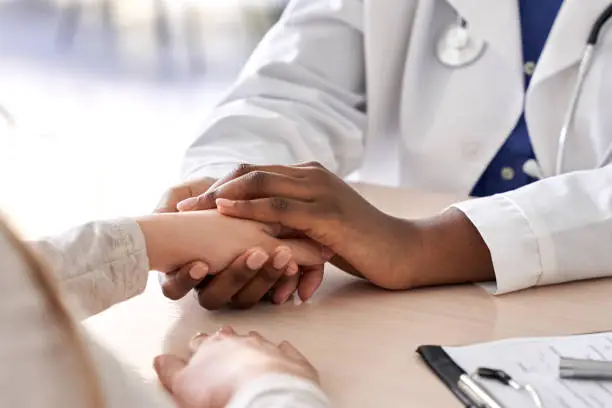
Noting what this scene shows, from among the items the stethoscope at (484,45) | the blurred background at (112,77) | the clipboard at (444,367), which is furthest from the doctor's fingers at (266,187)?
the blurred background at (112,77)

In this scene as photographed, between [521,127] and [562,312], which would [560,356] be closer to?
[562,312]

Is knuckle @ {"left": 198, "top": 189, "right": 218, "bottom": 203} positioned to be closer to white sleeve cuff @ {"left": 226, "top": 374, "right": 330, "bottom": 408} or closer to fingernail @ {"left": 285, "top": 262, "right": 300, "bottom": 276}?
fingernail @ {"left": 285, "top": 262, "right": 300, "bottom": 276}

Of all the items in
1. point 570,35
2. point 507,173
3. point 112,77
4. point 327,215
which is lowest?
point 112,77

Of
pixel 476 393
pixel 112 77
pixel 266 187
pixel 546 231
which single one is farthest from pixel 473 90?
pixel 112 77

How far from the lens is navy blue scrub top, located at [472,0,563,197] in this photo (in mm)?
1258

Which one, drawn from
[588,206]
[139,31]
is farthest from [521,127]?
[139,31]

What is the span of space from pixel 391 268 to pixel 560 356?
21 cm

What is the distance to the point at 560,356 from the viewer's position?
0.69m

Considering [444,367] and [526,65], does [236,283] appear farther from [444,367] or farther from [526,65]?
[526,65]

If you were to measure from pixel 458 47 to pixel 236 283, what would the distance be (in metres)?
0.64

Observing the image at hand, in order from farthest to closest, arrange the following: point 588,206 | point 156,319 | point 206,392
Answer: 1. point 588,206
2. point 156,319
3. point 206,392

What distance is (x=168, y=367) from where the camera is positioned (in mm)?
666

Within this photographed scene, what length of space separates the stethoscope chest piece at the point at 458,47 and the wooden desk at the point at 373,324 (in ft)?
1.62

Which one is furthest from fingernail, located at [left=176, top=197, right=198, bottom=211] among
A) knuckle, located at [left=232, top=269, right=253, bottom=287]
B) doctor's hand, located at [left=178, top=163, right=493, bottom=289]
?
knuckle, located at [left=232, top=269, right=253, bottom=287]
